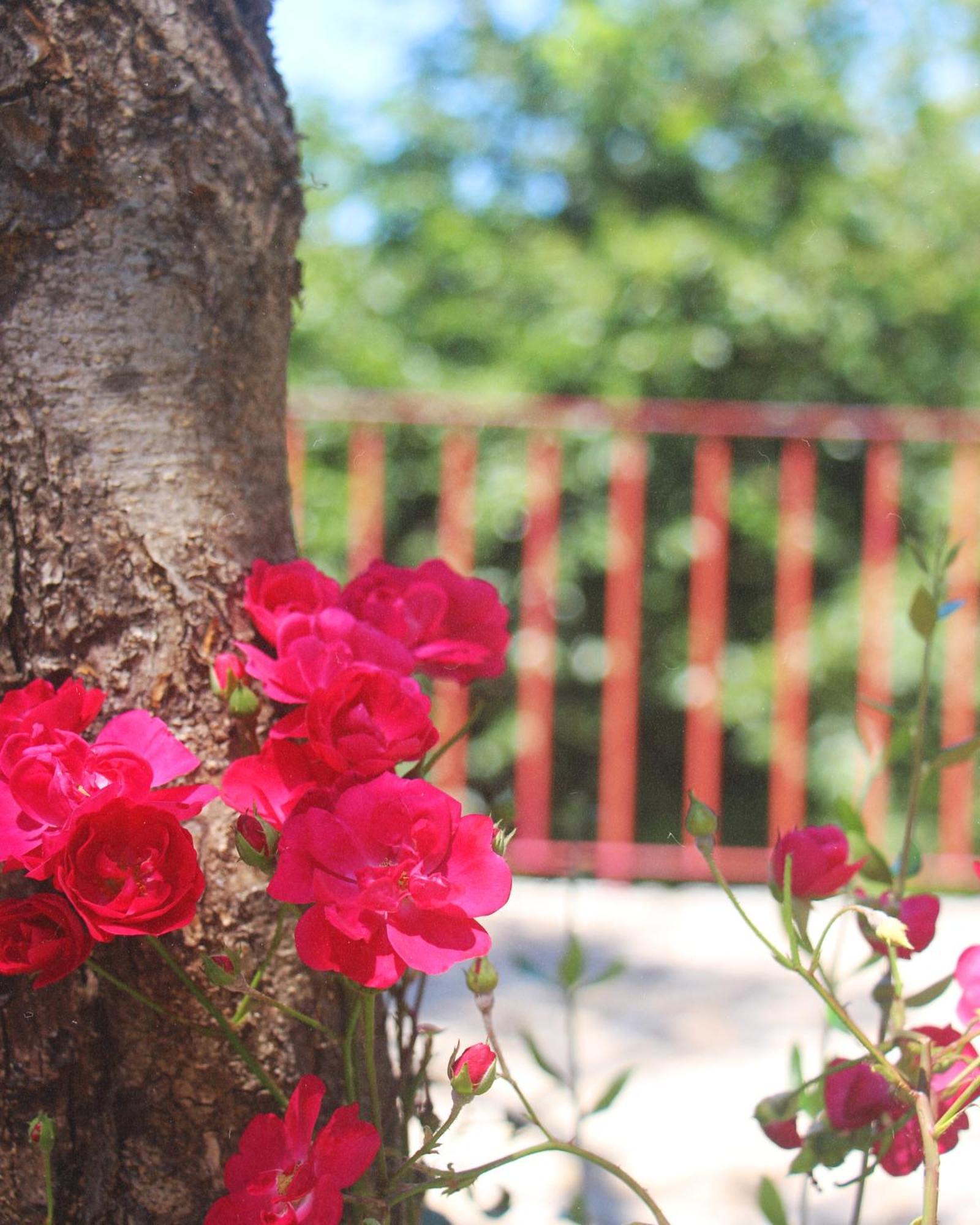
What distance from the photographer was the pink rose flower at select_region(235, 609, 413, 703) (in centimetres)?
69

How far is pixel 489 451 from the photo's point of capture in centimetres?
404

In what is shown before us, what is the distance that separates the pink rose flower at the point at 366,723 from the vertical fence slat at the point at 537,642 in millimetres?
2669

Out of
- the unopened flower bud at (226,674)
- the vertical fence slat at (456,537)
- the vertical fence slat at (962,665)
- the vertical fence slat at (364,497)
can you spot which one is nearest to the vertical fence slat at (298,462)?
the vertical fence slat at (364,497)

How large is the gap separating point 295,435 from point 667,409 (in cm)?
103

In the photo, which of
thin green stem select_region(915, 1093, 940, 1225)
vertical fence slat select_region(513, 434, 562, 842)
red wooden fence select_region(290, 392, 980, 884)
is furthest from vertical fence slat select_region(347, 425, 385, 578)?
thin green stem select_region(915, 1093, 940, 1225)

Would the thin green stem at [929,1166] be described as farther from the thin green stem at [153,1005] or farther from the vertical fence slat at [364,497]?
the vertical fence slat at [364,497]

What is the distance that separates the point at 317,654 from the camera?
0.70 meters

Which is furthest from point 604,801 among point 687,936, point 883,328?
point 883,328

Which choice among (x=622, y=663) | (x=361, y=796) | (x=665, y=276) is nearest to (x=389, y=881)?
(x=361, y=796)

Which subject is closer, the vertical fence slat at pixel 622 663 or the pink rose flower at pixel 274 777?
the pink rose flower at pixel 274 777

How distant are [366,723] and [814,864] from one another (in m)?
0.28

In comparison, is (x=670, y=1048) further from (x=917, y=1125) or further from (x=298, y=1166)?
(x=298, y=1166)

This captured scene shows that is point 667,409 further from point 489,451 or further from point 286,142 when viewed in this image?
point 286,142

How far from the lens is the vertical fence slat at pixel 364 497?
346 centimetres
